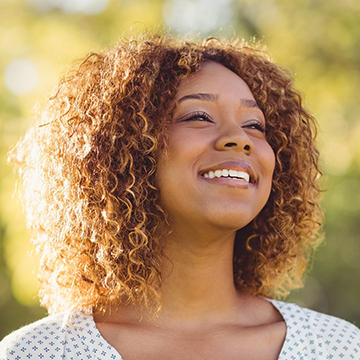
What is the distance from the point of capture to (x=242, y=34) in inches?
258

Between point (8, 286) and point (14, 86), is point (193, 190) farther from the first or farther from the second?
point (8, 286)

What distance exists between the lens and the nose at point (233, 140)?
6.38ft

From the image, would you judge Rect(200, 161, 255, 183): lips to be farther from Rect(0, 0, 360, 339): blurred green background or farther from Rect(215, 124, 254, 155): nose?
Rect(0, 0, 360, 339): blurred green background

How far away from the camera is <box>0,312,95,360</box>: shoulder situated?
72.0 inches

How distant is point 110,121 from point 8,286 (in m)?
5.19

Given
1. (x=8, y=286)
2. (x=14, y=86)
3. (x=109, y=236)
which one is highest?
(x=14, y=86)

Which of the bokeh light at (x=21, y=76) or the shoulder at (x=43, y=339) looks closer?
the shoulder at (x=43, y=339)

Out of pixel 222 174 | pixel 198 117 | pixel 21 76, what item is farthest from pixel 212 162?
pixel 21 76

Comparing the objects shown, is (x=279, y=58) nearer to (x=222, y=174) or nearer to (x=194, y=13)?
(x=194, y=13)

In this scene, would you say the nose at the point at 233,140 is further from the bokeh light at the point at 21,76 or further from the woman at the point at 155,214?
the bokeh light at the point at 21,76

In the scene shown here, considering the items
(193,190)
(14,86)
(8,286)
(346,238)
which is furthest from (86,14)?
(193,190)

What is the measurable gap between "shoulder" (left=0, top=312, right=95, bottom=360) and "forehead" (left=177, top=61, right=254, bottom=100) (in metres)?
1.04

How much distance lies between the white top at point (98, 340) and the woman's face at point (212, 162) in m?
0.53

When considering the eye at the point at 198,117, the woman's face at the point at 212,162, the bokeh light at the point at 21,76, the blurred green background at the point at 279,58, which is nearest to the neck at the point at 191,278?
the woman's face at the point at 212,162
